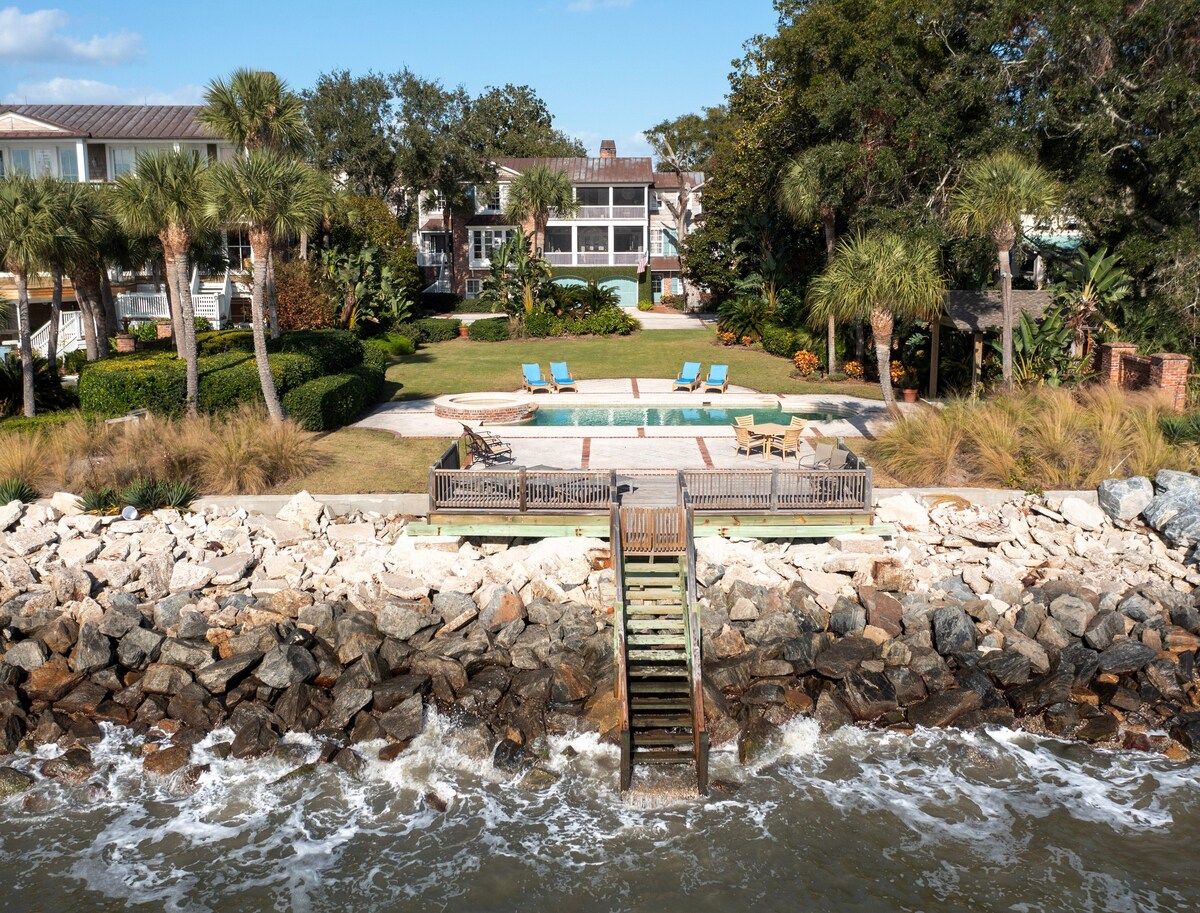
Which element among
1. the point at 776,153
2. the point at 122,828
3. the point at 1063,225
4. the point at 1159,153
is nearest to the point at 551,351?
the point at 776,153

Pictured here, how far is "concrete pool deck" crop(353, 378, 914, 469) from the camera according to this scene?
64.0ft

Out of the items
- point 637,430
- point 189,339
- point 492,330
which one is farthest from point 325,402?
point 492,330

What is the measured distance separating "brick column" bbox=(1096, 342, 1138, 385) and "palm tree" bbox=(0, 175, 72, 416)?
75.4ft

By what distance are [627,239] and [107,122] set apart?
26.6 m

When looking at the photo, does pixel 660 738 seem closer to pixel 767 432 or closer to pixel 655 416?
pixel 767 432

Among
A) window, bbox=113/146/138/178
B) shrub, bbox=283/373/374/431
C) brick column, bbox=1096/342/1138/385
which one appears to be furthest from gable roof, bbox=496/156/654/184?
brick column, bbox=1096/342/1138/385

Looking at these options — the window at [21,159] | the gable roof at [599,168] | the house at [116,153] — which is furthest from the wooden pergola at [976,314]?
the window at [21,159]

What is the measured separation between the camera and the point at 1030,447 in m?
18.4

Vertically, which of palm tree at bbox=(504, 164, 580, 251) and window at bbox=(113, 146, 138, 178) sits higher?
window at bbox=(113, 146, 138, 178)

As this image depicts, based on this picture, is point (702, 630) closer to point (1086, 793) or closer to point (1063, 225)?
point (1086, 793)

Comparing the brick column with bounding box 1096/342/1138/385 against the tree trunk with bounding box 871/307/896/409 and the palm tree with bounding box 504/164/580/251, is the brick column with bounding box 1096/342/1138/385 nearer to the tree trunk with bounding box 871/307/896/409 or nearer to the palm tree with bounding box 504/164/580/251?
the tree trunk with bounding box 871/307/896/409

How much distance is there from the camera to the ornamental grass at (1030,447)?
708 inches

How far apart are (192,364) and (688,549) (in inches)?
500

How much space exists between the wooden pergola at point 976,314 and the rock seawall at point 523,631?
29.0 ft
